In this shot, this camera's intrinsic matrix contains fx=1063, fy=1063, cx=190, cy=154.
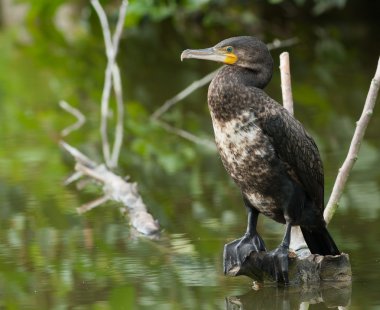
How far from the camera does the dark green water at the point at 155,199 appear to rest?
5406 millimetres

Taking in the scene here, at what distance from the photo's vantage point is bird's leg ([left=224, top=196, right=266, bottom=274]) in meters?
5.43

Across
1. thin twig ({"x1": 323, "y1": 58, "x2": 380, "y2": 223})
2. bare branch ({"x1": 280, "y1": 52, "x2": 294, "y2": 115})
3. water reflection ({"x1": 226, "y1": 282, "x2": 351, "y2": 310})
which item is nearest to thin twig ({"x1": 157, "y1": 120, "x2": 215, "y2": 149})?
bare branch ({"x1": 280, "y1": 52, "x2": 294, "y2": 115})

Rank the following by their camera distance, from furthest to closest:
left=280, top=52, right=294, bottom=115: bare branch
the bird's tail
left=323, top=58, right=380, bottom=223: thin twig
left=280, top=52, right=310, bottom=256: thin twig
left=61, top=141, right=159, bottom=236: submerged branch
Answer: left=61, top=141, right=159, bottom=236: submerged branch → left=280, top=52, right=294, bottom=115: bare branch → left=280, top=52, right=310, bottom=256: thin twig → left=323, top=58, right=380, bottom=223: thin twig → the bird's tail

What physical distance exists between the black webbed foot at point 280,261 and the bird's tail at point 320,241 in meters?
0.27

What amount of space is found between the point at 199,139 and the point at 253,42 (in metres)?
4.79

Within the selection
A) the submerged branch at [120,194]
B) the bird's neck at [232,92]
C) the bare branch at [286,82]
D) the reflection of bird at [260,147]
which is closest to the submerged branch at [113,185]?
the submerged branch at [120,194]

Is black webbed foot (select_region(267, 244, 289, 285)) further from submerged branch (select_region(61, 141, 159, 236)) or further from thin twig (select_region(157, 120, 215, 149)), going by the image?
thin twig (select_region(157, 120, 215, 149))

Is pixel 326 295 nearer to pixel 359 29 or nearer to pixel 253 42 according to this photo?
pixel 253 42

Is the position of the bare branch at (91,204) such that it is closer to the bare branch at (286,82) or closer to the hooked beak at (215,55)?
the bare branch at (286,82)

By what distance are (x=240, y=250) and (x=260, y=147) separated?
591mm

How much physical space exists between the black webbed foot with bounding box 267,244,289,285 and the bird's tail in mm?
265

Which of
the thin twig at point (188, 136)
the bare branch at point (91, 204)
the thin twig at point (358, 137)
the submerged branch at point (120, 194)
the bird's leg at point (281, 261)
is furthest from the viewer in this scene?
the thin twig at point (188, 136)

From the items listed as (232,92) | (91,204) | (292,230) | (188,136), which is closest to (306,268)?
(292,230)

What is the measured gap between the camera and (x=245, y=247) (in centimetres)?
548
